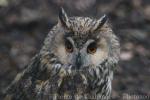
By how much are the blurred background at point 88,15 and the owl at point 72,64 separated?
1.39m

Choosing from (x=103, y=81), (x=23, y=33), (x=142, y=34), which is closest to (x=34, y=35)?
(x=23, y=33)

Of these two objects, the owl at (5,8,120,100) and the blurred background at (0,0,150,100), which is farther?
the blurred background at (0,0,150,100)

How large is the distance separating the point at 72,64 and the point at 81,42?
242 millimetres

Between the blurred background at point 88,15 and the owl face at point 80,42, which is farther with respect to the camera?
the blurred background at point 88,15

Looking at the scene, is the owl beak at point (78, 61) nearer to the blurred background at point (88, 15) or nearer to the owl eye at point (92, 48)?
the owl eye at point (92, 48)

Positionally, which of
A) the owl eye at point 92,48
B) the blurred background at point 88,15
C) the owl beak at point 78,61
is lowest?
the owl beak at point 78,61

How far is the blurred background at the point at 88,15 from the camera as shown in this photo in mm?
7112

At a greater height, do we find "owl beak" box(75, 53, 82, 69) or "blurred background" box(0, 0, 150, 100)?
"blurred background" box(0, 0, 150, 100)

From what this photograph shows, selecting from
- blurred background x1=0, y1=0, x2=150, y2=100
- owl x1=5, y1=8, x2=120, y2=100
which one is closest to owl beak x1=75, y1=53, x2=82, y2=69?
owl x1=5, y1=8, x2=120, y2=100

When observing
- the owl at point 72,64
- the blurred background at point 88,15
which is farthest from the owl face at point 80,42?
the blurred background at point 88,15

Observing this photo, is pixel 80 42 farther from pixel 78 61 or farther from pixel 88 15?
pixel 88 15

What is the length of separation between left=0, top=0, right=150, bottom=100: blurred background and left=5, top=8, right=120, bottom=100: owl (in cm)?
139

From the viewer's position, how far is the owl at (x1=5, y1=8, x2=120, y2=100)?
201 inches

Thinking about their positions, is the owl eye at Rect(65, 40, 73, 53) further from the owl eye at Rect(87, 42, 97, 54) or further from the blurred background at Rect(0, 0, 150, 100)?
the blurred background at Rect(0, 0, 150, 100)
